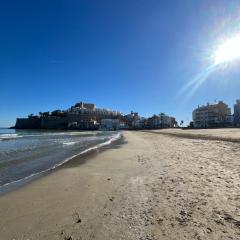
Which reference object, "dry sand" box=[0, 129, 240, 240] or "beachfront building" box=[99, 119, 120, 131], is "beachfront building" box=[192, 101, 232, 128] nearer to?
"beachfront building" box=[99, 119, 120, 131]

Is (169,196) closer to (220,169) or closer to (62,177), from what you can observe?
(220,169)

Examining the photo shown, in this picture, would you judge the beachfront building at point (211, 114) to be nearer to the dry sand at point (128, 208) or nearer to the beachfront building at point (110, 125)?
the beachfront building at point (110, 125)

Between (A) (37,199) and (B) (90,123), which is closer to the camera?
(A) (37,199)

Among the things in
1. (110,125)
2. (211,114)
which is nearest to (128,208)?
(211,114)

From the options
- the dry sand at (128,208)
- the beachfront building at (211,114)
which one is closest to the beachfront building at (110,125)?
the beachfront building at (211,114)

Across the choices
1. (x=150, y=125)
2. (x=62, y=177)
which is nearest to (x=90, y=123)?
(x=150, y=125)

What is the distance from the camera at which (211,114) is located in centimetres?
15400

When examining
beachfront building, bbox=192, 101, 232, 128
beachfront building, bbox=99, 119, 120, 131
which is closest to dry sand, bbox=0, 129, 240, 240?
beachfront building, bbox=192, 101, 232, 128

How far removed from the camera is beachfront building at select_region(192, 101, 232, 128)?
151000 mm

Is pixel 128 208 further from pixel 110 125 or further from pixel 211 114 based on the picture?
pixel 110 125

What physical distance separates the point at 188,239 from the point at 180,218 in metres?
0.98

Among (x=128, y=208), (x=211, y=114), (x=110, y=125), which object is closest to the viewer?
(x=128, y=208)

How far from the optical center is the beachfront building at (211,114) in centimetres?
15100

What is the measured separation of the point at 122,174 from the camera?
1171cm
